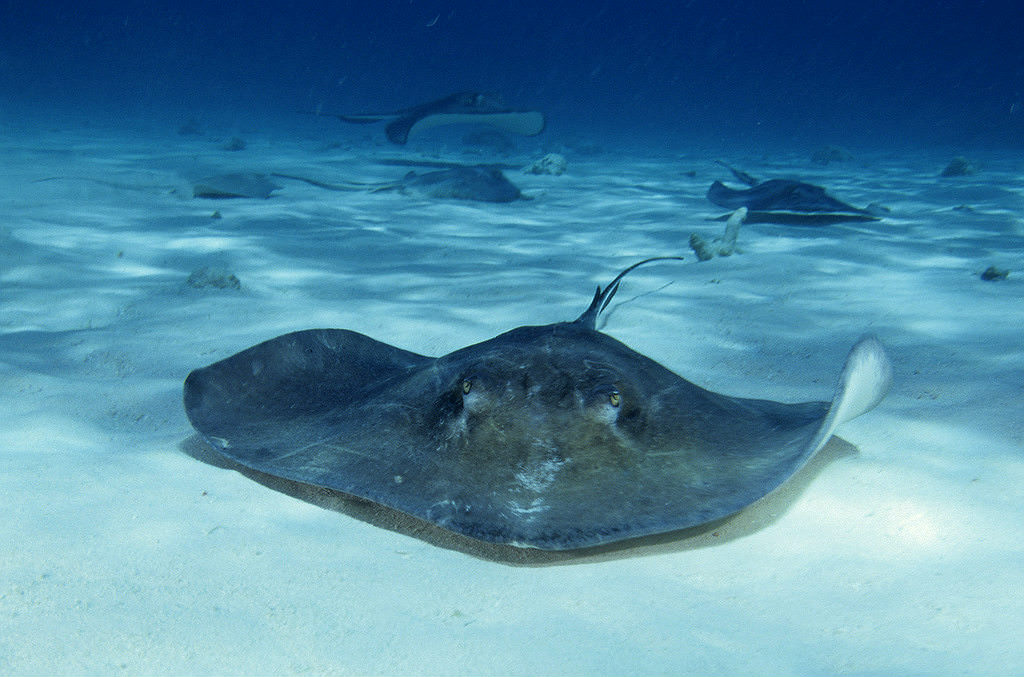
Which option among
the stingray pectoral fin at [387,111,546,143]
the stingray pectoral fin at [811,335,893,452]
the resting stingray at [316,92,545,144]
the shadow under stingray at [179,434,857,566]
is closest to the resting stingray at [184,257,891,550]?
the stingray pectoral fin at [811,335,893,452]

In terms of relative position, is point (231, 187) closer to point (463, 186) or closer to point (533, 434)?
point (463, 186)

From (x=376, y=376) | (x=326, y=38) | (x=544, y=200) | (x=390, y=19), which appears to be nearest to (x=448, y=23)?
(x=390, y=19)

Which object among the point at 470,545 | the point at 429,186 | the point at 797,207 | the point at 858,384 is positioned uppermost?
the point at 797,207

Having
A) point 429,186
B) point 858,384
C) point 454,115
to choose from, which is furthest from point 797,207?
point 454,115

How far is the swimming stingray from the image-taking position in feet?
30.2

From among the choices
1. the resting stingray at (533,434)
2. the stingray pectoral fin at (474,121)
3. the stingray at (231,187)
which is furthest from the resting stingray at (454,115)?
the resting stingray at (533,434)

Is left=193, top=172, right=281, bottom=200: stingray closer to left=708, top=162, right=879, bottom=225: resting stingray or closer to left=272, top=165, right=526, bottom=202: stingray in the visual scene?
left=272, top=165, right=526, bottom=202: stingray

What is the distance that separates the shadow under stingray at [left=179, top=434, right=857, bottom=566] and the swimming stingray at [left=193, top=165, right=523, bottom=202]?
25.4 feet

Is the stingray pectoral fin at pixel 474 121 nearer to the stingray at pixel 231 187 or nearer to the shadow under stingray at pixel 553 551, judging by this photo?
the stingray at pixel 231 187

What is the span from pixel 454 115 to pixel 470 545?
519 inches

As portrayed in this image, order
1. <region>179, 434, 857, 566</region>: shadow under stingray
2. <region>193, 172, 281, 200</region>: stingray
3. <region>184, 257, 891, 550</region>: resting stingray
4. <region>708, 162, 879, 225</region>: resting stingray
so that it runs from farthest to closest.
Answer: <region>193, 172, 281, 200</region>: stingray, <region>708, 162, 879, 225</region>: resting stingray, <region>179, 434, 857, 566</region>: shadow under stingray, <region>184, 257, 891, 550</region>: resting stingray

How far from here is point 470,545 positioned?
2010 mm

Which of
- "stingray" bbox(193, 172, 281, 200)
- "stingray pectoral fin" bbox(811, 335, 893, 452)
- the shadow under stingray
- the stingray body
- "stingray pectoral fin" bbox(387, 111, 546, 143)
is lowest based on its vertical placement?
the shadow under stingray

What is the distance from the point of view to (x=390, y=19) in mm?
115188
